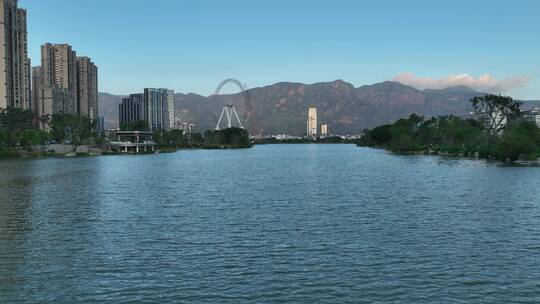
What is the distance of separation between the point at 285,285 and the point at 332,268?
13.7 feet

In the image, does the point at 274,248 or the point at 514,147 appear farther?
the point at 514,147

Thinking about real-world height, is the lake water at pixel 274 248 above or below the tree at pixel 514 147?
below

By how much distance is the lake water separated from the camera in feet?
83.5

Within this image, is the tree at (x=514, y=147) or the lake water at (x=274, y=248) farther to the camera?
the tree at (x=514, y=147)

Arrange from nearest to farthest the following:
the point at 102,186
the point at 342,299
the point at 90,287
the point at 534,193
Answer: the point at 342,299 → the point at 90,287 → the point at 534,193 → the point at 102,186

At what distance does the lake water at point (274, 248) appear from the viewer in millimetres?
25453

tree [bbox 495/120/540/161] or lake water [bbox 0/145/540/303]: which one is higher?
tree [bbox 495/120/540/161]

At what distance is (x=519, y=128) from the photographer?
491ft

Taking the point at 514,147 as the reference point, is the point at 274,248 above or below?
below

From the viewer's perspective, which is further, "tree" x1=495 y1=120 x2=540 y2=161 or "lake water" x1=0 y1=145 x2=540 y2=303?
"tree" x1=495 y1=120 x2=540 y2=161

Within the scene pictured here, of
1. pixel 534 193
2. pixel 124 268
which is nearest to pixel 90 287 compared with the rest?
pixel 124 268

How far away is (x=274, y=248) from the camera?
34.5 metres

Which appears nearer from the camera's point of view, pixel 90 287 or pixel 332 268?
pixel 90 287

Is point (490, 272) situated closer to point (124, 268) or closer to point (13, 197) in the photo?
point (124, 268)
